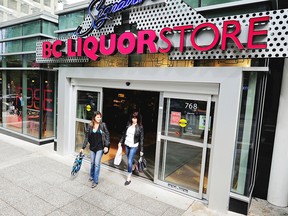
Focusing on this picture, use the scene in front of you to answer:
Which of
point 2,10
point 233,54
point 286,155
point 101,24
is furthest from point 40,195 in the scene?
point 2,10

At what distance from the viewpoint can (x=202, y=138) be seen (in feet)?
15.2

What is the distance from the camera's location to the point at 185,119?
15.9ft

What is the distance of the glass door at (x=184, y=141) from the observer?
456 centimetres

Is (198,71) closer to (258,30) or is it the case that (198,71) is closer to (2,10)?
(258,30)

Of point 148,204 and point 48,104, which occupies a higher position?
point 48,104

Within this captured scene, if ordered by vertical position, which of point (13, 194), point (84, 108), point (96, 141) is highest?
point (84, 108)

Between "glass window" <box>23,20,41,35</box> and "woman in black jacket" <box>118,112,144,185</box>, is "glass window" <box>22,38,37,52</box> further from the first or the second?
"woman in black jacket" <box>118,112,144,185</box>

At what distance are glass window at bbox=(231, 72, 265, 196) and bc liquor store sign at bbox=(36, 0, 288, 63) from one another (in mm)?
580

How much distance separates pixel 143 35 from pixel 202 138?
108 inches

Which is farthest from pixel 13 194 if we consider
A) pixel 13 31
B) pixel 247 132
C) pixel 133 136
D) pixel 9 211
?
pixel 13 31

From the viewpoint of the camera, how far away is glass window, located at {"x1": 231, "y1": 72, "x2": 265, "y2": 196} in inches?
160

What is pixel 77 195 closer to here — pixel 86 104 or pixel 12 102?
pixel 86 104

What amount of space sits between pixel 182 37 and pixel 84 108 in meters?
4.03

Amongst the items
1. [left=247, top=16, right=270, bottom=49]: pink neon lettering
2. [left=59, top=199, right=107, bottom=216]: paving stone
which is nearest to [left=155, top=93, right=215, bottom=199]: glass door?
[left=247, top=16, right=270, bottom=49]: pink neon lettering
